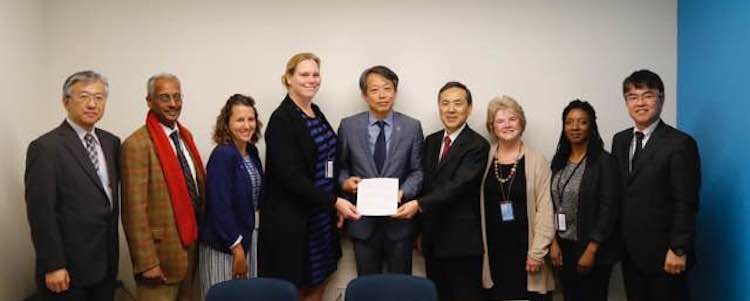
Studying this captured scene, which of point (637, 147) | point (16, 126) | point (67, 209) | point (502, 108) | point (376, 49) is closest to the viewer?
point (67, 209)

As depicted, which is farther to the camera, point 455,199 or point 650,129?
point 455,199

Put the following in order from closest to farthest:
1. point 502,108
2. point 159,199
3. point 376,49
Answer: point 159,199 → point 502,108 → point 376,49

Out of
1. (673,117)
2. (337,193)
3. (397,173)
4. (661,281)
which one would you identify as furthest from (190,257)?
(673,117)

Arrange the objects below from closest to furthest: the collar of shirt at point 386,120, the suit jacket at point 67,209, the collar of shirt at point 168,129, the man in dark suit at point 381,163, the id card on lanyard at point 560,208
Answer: the suit jacket at point 67,209 < the collar of shirt at point 168,129 < the id card on lanyard at point 560,208 < the man in dark suit at point 381,163 < the collar of shirt at point 386,120

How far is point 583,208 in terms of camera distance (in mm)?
3508

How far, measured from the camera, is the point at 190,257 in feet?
11.2

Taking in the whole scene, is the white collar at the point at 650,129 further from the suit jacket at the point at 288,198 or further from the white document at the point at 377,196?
the suit jacket at the point at 288,198

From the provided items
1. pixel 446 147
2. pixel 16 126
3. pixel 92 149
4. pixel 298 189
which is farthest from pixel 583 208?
pixel 16 126

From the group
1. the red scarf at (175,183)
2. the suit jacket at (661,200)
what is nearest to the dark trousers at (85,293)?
the red scarf at (175,183)

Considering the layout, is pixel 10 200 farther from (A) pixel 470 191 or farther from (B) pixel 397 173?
(A) pixel 470 191

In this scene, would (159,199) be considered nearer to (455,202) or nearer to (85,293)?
(85,293)

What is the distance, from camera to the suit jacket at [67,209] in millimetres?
2797

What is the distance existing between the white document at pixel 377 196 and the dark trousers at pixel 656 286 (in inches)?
53.3

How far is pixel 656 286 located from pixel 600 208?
492 mm
